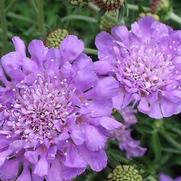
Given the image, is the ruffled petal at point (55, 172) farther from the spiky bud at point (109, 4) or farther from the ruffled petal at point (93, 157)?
the spiky bud at point (109, 4)

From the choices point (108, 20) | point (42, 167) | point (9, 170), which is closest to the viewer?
point (42, 167)

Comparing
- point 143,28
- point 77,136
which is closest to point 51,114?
point 77,136

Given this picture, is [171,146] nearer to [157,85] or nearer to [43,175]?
[157,85]

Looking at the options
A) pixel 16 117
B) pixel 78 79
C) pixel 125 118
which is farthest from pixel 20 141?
pixel 125 118

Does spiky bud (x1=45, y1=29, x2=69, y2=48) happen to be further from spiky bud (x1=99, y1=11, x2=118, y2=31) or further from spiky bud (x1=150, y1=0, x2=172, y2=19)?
spiky bud (x1=150, y1=0, x2=172, y2=19)

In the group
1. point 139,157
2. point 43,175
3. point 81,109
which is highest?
point 81,109

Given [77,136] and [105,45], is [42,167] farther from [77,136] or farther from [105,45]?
[105,45]

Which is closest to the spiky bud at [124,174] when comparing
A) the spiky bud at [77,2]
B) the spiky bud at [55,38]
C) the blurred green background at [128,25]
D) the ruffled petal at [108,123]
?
the blurred green background at [128,25]
